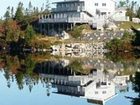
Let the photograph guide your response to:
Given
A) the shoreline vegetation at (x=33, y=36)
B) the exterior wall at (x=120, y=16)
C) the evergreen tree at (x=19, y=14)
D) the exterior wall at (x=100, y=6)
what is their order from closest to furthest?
the shoreline vegetation at (x=33, y=36) < the exterior wall at (x=120, y=16) < the exterior wall at (x=100, y=6) < the evergreen tree at (x=19, y=14)

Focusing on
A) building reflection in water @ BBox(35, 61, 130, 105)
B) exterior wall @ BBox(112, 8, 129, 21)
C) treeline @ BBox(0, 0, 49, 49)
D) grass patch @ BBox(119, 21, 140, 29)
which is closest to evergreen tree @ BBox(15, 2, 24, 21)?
treeline @ BBox(0, 0, 49, 49)

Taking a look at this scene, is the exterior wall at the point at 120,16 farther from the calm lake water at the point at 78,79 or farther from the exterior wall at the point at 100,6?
the calm lake water at the point at 78,79

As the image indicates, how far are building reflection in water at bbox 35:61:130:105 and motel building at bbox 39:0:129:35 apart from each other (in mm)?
29875

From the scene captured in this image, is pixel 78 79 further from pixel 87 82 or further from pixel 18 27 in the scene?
pixel 18 27

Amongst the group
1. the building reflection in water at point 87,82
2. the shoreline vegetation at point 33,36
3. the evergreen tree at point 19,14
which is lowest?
the building reflection in water at point 87,82

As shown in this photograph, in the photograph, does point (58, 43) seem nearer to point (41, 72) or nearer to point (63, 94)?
point (41, 72)

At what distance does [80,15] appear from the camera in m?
82.1

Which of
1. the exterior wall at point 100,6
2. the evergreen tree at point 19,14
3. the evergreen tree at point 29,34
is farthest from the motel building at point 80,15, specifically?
the evergreen tree at point 29,34

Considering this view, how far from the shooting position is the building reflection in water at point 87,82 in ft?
105

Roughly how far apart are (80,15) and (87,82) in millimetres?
44352

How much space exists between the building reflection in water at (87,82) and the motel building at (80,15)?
98.0 feet

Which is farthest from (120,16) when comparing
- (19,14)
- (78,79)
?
(78,79)

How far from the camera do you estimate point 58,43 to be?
2987 inches

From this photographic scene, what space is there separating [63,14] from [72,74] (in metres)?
40.9
